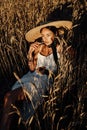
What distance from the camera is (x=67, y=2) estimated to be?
15.0 feet

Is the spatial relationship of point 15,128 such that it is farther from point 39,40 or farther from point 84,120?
point 39,40

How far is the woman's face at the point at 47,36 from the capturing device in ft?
10.2

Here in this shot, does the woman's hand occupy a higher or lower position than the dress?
higher

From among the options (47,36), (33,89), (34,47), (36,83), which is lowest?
(36,83)

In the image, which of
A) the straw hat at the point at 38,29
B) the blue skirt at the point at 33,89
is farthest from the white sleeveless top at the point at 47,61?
the straw hat at the point at 38,29

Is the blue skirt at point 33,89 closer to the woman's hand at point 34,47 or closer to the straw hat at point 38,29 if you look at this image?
the woman's hand at point 34,47

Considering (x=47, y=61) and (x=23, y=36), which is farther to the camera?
(x=23, y=36)

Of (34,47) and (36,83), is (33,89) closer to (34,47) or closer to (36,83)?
(36,83)

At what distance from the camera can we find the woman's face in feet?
10.2

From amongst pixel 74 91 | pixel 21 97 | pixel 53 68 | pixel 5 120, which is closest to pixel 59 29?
pixel 53 68

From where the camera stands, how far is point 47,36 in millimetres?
3119

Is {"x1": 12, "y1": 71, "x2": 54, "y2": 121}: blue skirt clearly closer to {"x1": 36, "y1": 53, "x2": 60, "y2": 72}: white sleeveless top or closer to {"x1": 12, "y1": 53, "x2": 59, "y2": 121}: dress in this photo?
{"x1": 12, "y1": 53, "x2": 59, "y2": 121}: dress

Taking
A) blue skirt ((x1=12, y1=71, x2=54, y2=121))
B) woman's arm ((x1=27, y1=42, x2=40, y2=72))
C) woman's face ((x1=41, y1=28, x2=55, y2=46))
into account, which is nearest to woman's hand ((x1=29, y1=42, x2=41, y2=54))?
woman's arm ((x1=27, y1=42, x2=40, y2=72))

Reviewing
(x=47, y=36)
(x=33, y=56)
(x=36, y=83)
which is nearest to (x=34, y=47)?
(x=33, y=56)
